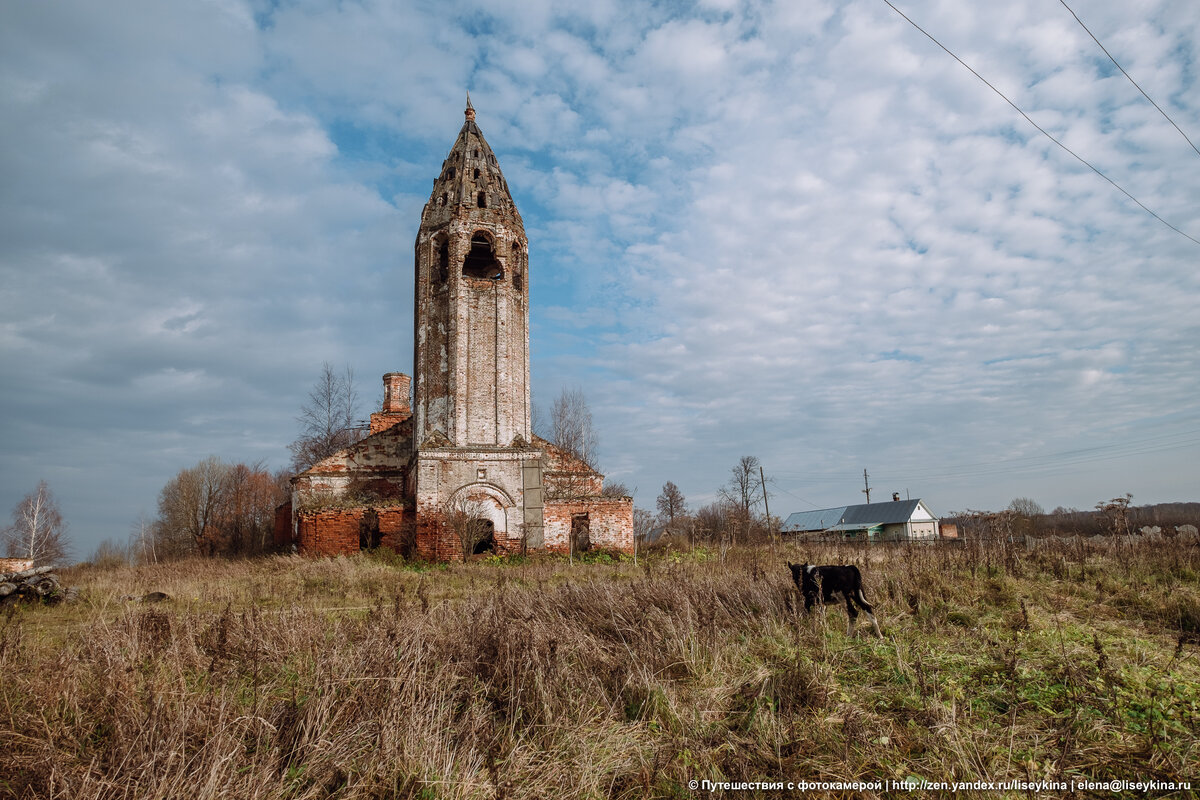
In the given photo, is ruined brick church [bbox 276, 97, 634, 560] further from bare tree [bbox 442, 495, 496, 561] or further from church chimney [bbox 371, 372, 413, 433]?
church chimney [bbox 371, 372, 413, 433]

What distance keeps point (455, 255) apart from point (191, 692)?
711 inches

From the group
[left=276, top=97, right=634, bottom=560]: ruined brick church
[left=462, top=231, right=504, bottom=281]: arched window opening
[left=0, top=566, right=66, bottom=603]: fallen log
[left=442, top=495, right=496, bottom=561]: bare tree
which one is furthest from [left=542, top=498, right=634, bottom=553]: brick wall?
[left=0, top=566, right=66, bottom=603]: fallen log

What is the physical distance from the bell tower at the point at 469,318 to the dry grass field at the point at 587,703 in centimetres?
1348

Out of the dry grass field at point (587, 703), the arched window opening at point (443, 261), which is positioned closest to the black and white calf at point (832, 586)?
the dry grass field at point (587, 703)

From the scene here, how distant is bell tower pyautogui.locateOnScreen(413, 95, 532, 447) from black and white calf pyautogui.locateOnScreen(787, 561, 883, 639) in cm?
1383

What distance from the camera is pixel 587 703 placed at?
4.38m

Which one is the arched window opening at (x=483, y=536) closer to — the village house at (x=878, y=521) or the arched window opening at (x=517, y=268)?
the arched window opening at (x=517, y=268)

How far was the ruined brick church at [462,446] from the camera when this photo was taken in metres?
19.2

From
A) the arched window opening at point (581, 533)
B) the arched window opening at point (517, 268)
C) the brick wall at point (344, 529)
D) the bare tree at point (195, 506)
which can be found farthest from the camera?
the bare tree at point (195, 506)

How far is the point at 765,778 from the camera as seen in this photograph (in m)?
3.51

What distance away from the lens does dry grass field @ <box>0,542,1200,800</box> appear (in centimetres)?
329

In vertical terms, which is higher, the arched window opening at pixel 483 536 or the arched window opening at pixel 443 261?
the arched window opening at pixel 443 261

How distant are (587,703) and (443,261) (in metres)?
18.7

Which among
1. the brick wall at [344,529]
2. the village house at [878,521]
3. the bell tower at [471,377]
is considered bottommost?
the village house at [878,521]
